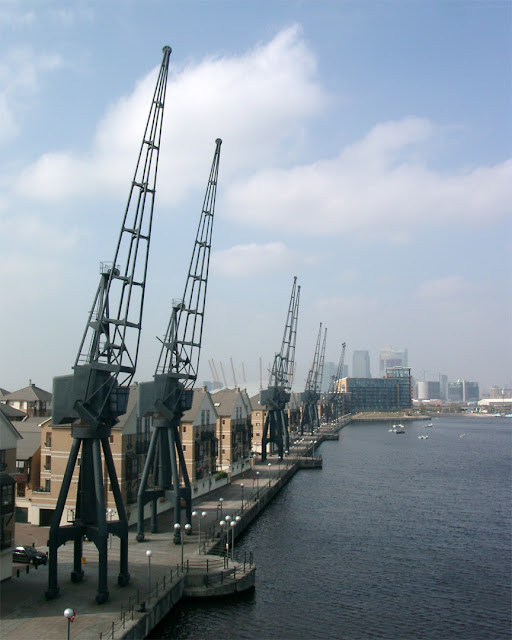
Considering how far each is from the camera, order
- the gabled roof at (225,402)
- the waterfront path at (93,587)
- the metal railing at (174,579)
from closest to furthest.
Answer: the waterfront path at (93,587), the metal railing at (174,579), the gabled roof at (225,402)

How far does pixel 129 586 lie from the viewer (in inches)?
1201

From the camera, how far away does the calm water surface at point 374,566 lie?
98.9ft

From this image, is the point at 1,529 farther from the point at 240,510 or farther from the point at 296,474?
the point at 296,474

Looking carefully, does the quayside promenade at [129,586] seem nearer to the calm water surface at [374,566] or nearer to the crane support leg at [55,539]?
the crane support leg at [55,539]

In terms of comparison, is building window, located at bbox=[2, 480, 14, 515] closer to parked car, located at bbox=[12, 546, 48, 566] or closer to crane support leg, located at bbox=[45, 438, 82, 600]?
crane support leg, located at bbox=[45, 438, 82, 600]

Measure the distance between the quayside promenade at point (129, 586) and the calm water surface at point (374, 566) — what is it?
131 cm

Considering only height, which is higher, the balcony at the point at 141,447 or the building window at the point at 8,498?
the balcony at the point at 141,447

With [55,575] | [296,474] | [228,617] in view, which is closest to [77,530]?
[55,575]

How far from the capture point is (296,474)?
281 ft

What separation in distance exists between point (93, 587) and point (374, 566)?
64.2 ft

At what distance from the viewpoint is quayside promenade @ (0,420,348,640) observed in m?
25.5

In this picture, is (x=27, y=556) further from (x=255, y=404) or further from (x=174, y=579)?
(x=255, y=404)

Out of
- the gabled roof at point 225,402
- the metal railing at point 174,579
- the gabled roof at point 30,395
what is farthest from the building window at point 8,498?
the gabled roof at point 30,395

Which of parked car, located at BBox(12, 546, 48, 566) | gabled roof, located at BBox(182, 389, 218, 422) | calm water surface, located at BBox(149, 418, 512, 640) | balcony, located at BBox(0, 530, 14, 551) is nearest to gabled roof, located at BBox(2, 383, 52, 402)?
gabled roof, located at BBox(182, 389, 218, 422)
